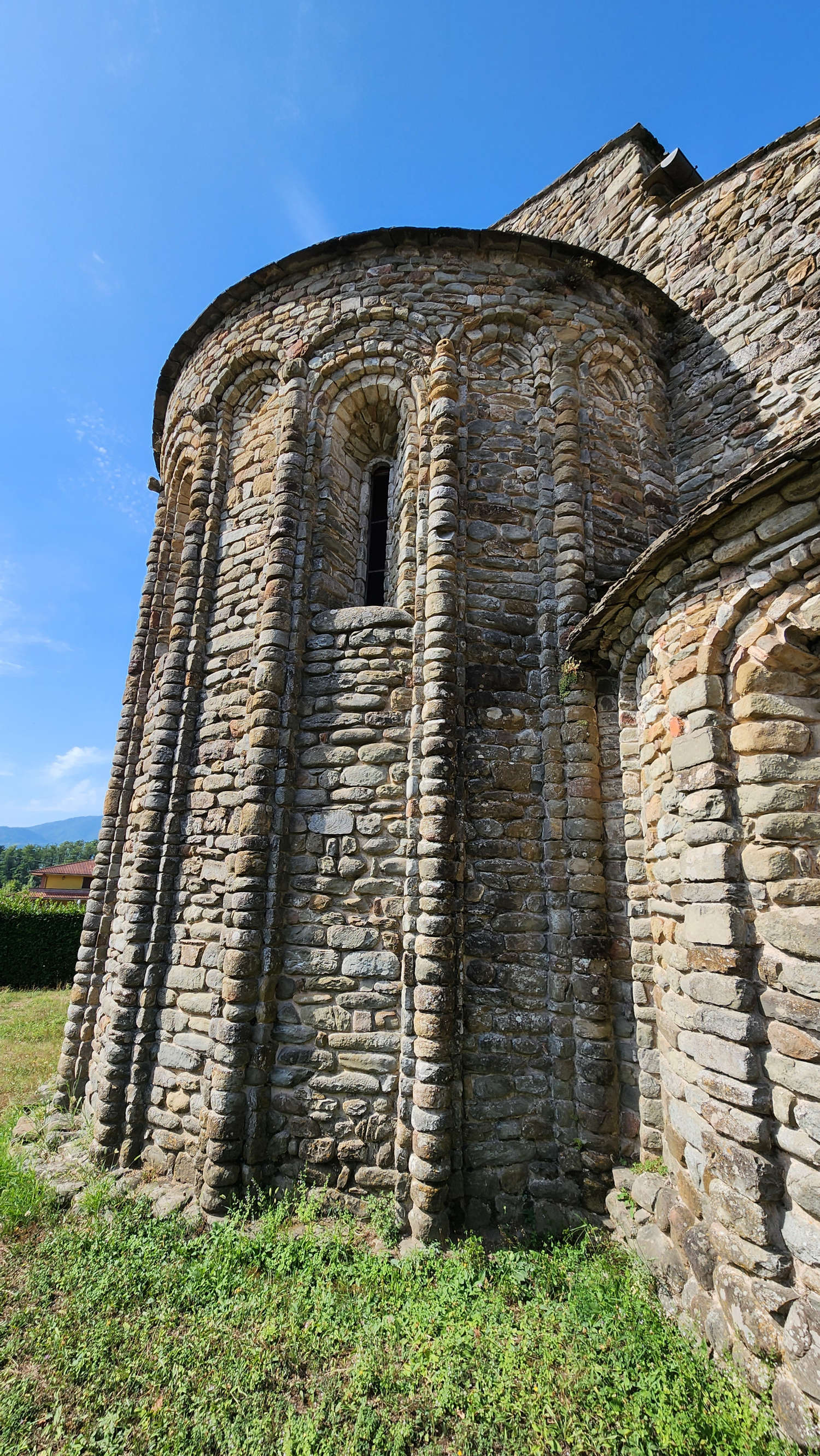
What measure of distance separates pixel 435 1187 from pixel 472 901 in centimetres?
186

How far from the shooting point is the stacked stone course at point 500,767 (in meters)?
3.11

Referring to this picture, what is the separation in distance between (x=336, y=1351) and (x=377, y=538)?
616 cm

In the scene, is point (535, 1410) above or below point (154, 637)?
below

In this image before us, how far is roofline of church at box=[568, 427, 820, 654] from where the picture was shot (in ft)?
9.48

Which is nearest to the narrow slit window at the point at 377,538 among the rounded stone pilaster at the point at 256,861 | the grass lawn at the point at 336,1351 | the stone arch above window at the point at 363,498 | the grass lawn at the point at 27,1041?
the stone arch above window at the point at 363,498

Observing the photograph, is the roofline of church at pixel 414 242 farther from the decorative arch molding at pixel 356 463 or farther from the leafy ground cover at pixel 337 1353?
the leafy ground cover at pixel 337 1353

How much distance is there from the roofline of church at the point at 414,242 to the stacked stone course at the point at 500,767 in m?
0.05

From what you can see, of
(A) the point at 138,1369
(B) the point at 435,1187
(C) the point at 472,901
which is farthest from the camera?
(C) the point at 472,901

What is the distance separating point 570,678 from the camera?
4887 mm

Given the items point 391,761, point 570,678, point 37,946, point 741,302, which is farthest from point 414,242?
point 37,946

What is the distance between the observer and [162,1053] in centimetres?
512

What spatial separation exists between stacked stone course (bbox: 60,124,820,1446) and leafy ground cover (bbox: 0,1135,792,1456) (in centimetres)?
31

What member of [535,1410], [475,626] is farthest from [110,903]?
[535,1410]

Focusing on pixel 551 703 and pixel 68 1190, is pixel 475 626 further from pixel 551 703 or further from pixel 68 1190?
pixel 68 1190
